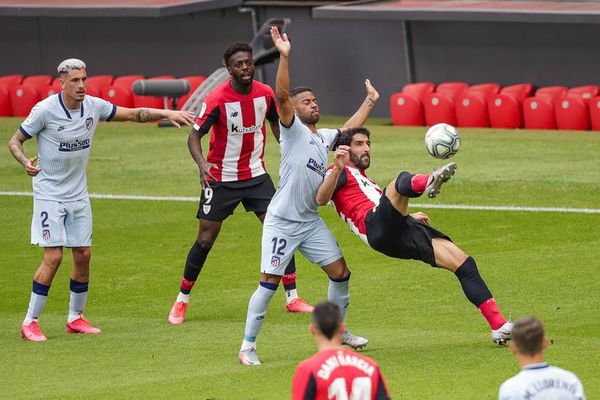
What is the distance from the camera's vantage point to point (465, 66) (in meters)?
30.8

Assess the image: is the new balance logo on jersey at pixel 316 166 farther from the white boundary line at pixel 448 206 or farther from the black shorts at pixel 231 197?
the white boundary line at pixel 448 206

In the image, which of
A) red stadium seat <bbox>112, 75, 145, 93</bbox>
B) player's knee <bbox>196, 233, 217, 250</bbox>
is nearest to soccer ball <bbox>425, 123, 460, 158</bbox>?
player's knee <bbox>196, 233, 217, 250</bbox>

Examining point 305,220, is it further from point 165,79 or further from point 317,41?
point 317,41

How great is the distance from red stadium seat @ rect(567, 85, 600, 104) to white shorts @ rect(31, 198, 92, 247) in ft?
53.6

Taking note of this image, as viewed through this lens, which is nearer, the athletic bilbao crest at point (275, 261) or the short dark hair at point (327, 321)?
the short dark hair at point (327, 321)

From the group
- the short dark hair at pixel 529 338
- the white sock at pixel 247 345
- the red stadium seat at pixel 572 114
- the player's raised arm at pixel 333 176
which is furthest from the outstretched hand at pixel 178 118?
the red stadium seat at pixel 572 114

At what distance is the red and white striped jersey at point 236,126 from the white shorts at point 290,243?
1789 millimetres

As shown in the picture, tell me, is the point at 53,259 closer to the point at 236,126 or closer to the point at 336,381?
the point at 236,126

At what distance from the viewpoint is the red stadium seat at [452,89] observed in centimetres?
2878

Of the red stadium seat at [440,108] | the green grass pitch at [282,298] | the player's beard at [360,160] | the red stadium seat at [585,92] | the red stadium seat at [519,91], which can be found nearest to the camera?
the green grass pitch at [282,298]

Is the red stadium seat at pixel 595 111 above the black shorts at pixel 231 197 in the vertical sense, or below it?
above

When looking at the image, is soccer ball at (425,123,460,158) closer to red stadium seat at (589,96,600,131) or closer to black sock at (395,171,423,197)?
black sock at (395,171,423,197)

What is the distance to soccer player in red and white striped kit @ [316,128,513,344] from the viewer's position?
1124cm

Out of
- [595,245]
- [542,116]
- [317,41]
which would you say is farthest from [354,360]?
[317,41]
